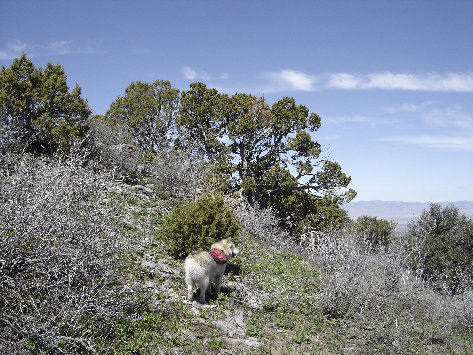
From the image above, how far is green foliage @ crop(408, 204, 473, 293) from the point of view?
1688 cm

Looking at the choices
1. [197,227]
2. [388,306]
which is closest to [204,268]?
[197,227]

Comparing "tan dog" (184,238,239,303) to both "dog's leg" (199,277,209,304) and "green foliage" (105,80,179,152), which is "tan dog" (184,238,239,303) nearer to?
"dog's leg" (199,277,209,304)

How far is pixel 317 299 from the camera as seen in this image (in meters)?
9.17

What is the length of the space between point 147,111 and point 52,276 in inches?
1042

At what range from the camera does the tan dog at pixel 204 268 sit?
21.6 ft

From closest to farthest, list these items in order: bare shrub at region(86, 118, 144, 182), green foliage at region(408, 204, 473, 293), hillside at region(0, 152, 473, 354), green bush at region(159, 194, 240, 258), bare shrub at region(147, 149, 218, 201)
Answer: hillside at region(0, 152, 473, 354), green bush at region(159, 194, 240, 258), bare shrub at region(147, 149, 218, 201), bare shrub at region(86, 118, 144, 182), green foliage at region(408, 204, 473, 293)

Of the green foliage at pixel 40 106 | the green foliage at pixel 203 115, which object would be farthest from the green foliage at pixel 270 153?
the green foliage at pixel 40 106

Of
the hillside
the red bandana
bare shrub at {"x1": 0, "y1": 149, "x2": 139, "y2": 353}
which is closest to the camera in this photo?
bare shrub at {"x1": 0, "y1": 149, "x2": 139, "y2": 353}

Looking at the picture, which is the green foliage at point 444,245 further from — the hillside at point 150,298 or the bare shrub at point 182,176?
the bare shrub at point 182,176

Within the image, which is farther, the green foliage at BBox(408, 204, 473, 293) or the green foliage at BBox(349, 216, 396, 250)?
the green foliage at BBox(349, 216, 396, 250)

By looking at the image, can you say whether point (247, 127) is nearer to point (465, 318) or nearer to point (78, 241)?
point (465, 318)

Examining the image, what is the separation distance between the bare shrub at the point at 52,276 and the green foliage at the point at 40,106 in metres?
9.21

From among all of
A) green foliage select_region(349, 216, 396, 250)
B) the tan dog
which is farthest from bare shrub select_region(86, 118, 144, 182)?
green foliage select_region(349, 216, 396, 250)

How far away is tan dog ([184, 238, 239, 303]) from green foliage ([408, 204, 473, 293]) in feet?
40.5
